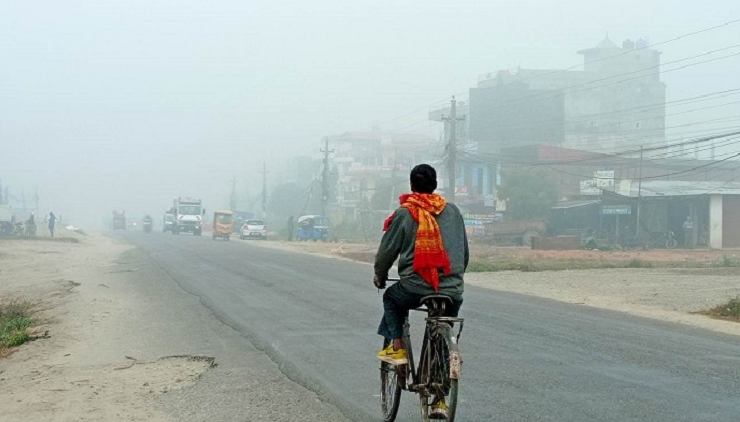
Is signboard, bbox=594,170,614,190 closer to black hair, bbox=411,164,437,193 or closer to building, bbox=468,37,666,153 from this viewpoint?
building, bbox=468,37,666,153

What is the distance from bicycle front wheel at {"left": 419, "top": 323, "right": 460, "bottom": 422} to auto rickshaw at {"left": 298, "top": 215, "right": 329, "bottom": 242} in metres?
58.2

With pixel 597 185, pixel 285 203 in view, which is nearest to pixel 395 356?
pixel 597 185

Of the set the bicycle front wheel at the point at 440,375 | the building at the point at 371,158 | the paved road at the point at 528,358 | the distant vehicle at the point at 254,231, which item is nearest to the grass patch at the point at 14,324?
the paved road at the point at 528,358

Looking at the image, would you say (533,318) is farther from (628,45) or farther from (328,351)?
(628,45)

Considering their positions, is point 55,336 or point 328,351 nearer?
point 328,351

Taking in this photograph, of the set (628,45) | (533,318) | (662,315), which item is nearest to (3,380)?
(533,318)

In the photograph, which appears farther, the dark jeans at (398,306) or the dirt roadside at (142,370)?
the dirt roadside at (142,370)

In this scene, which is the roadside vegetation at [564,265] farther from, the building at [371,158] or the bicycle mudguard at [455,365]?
the building at [371,158]

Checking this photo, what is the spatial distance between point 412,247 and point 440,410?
1150mm

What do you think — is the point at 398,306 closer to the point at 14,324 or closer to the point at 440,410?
the point at 440,410

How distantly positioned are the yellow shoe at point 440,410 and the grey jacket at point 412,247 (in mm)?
755

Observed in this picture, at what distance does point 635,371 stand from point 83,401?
5.31m

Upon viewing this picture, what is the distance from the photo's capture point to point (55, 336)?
11.7m

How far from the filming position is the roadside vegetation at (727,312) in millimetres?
14273
